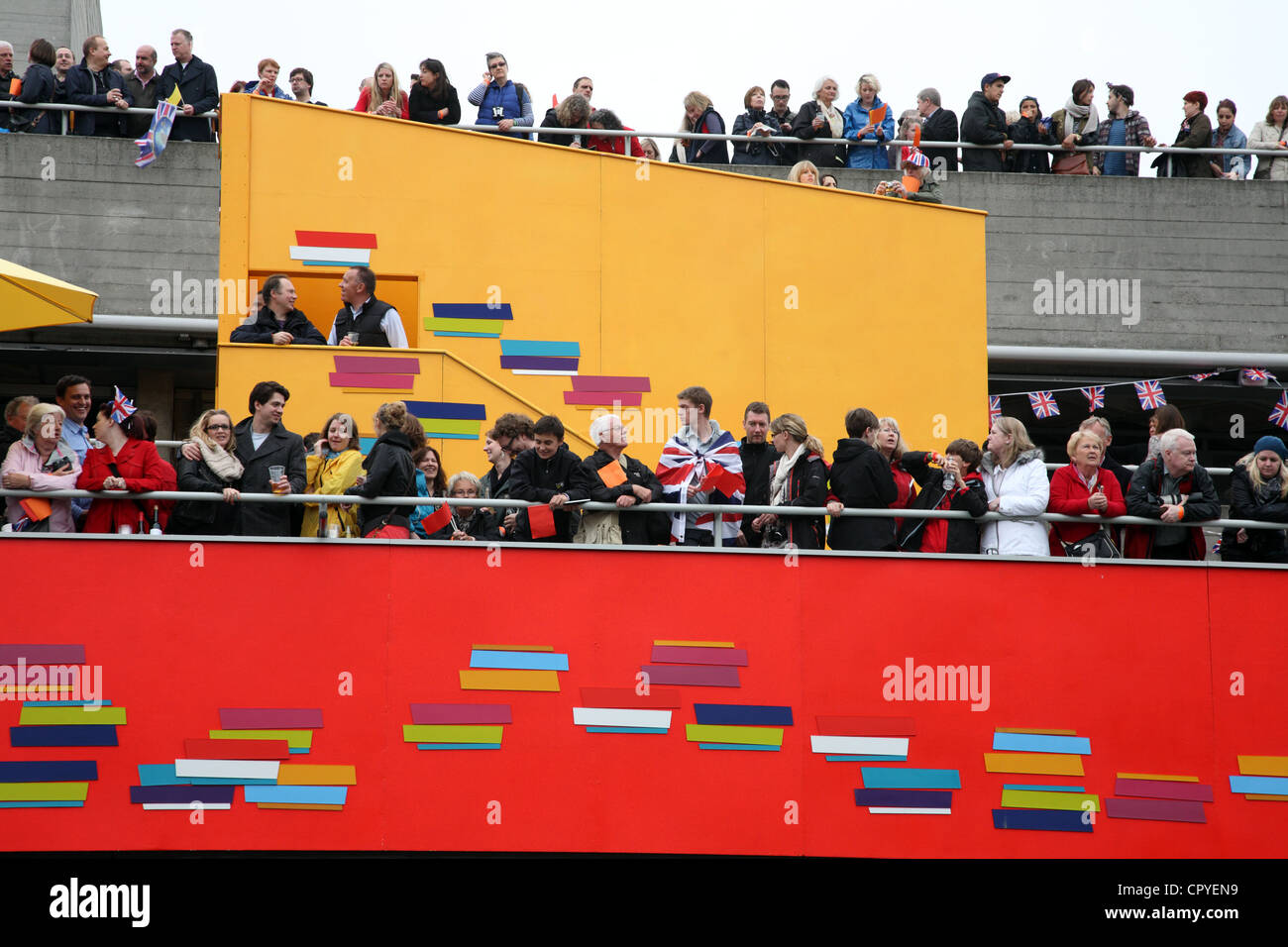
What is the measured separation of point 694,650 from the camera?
8.86 m

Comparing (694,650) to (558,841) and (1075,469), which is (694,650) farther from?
(1075,469)

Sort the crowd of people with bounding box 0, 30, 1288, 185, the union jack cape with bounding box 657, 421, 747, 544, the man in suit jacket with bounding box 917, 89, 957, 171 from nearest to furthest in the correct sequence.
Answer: the union jack cape with bounding box 657, 421, 747, 544 → the crowd of people with bounding box 0, 30, 1288, 185 → the man in suit jacket with bounding box 917, 89, 957, 171

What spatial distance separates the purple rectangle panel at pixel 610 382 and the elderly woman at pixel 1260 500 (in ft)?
14.4

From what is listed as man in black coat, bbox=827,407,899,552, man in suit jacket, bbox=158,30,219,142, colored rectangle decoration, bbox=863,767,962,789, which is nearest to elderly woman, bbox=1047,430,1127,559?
man in black coat, bbox=827,407,899,552

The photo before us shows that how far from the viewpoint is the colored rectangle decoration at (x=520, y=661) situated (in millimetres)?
8711

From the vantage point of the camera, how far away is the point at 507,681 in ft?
28.5

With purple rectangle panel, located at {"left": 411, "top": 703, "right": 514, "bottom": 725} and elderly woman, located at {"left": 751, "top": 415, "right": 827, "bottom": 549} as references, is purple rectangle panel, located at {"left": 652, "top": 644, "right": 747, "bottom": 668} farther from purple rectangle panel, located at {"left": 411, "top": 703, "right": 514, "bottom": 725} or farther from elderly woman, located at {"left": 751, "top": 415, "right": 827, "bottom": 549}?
purple rectangle panel, located at {"left": 411, "top": 703, "right": 514, "bottom": 725}

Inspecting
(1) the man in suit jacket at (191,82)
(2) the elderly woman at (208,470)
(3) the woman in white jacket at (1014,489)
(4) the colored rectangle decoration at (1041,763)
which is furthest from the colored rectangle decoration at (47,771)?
(1) the man in suit jacket at (191,82)

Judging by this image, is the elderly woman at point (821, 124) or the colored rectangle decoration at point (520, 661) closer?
the colored rectangle decoration at point (520, 661)

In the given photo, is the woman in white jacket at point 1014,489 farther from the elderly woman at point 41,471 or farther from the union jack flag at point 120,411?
the elderly woman at point 41,471

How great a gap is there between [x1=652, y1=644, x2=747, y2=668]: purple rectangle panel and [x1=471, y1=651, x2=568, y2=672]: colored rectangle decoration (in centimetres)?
63

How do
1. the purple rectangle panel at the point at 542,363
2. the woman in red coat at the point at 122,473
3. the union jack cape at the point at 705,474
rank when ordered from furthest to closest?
the purple rectangle panel at the point at 542,363
the union jack cape at the point at 705,474
the woman in red coat at the point at 122,473

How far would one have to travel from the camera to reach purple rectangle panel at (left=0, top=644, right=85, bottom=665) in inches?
329
